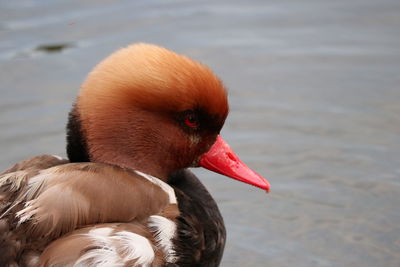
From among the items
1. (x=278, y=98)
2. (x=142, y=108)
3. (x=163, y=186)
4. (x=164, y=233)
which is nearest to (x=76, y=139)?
(x=142, y=108)

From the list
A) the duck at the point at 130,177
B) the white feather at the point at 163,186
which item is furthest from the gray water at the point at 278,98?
the white feather at the point at 163,186

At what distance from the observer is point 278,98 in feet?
21.1

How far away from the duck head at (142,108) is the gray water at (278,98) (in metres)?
0.98

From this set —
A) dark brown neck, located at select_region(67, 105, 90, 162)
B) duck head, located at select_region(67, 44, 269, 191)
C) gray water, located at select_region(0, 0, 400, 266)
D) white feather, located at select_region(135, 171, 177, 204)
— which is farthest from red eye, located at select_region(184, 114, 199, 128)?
gray water, located at select_region(0, 0, 400, 266)

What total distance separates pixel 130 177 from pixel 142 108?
0.36 meters

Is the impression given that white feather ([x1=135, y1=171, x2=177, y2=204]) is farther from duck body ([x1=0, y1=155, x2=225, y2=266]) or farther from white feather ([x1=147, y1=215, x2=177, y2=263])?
white feather ([x1=147, y1=215, x2=177, y2=263])

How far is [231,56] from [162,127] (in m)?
3.04

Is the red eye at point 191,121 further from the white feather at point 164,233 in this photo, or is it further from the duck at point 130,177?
the white feather at point 164,233

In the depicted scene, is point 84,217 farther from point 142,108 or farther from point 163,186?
point 142,108

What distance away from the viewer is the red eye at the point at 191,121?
161 inches

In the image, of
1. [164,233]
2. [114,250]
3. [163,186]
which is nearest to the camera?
[114,250]

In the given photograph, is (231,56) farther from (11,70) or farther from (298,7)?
(11,70)

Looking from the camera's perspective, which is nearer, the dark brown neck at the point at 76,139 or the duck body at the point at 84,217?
the duck body at the point at 84,217

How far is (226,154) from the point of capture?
434cm
